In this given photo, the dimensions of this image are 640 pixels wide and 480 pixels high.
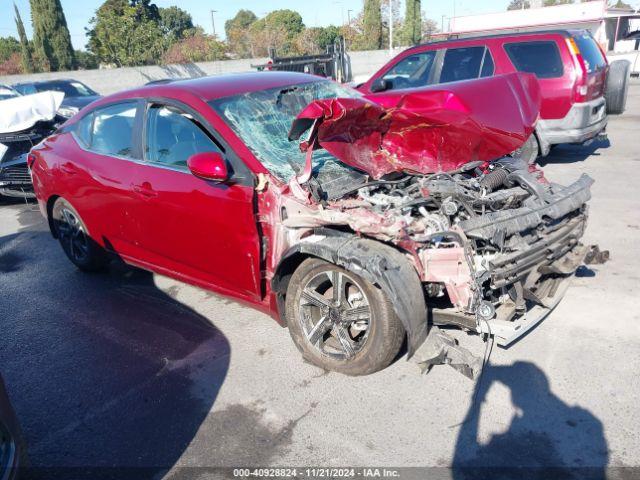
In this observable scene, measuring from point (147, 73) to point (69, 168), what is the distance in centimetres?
2844

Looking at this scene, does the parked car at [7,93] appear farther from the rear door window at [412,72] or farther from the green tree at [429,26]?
the green tree at [429,26]

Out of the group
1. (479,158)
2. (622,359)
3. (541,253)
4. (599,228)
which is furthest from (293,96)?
(599,228)

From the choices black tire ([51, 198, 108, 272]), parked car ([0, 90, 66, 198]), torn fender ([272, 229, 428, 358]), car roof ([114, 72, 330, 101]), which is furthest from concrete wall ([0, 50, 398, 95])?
torn fender ([272, 229, 428, 358])

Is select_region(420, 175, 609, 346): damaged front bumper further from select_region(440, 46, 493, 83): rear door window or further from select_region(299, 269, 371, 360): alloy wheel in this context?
select_region(440, 46, 493, 83): rear door window

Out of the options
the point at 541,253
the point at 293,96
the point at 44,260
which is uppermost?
the point at 293,96

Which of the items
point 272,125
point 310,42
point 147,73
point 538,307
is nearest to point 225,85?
point 272,125

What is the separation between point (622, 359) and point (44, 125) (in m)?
8.67

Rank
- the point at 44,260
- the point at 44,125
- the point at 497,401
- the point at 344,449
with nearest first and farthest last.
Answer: the point at 344,449 < the point at 497,401 < the point at 44,260 < the point at 44,125

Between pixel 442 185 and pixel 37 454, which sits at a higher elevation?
pixel 442 185

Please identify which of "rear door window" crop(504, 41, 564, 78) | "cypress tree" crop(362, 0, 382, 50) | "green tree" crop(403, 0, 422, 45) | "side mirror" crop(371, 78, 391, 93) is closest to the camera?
"rear door window" crop(504, 41, 564, 78)

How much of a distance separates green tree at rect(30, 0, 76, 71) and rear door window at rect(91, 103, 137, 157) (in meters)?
36.2

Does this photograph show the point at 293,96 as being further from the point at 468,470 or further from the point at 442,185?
the point at 468,470

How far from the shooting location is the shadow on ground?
298 cm

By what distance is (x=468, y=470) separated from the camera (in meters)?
2.60
